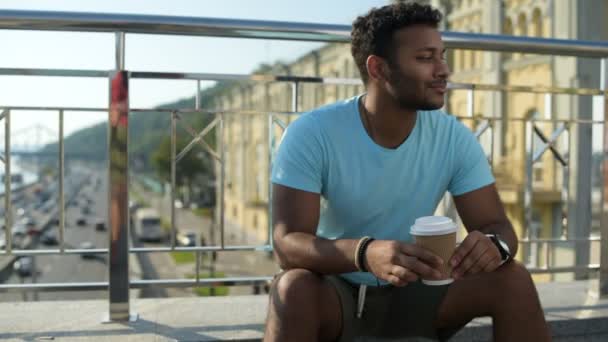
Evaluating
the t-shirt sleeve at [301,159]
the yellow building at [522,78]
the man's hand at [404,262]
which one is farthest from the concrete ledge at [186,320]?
the yellow building at [522,78]

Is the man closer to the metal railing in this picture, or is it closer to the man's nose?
the man's nose

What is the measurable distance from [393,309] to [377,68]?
1.91ft

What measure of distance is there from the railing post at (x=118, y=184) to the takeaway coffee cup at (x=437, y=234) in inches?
43.9

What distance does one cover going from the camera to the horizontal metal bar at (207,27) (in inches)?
76.2

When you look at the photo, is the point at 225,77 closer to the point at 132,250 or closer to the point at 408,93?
the point at 132,250

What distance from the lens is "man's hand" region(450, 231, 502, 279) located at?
133 cm

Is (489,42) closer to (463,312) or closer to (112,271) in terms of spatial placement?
(463,312)

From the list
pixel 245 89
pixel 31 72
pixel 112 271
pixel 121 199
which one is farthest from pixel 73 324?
pixel 245 89

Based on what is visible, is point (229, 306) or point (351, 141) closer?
point (351, 141)

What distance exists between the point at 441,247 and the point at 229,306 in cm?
120

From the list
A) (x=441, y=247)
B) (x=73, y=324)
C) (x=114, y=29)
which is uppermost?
(x=114, y=29)

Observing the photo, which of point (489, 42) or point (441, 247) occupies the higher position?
point (489, 42)

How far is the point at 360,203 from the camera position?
1.55m

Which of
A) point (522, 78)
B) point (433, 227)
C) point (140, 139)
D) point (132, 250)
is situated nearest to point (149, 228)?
point (522, 78)
